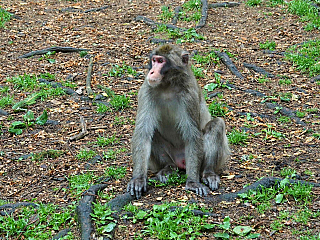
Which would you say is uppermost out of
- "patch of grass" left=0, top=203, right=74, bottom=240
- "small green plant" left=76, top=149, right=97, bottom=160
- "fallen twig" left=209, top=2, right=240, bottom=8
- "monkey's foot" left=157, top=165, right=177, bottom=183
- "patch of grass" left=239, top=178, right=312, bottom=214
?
"fallen twig" left=209, top=2, right=240, bottom=8

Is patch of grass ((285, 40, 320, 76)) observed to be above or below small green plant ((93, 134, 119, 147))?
above

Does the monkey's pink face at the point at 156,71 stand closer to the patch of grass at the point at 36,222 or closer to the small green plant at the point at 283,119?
the patch of grass at the point at 36,222

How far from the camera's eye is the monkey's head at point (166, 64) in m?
6.26

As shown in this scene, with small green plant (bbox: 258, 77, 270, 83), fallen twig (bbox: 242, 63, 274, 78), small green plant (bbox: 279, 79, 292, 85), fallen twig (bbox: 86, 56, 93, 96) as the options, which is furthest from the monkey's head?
fallen twig (bbox: 242, 63, 274, 78)

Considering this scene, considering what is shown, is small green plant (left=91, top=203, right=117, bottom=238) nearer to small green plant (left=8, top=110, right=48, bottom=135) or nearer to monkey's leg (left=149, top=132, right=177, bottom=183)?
monkey's leg (left=149, top=132, right=177, bottom=183)

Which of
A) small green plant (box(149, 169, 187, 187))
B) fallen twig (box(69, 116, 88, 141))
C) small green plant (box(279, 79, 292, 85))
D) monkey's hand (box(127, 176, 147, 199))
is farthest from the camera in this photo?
small green plant (box(279, 79, 292, 85))

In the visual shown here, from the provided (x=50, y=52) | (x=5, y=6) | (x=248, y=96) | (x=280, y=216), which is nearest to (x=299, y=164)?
(x=280, y=216)

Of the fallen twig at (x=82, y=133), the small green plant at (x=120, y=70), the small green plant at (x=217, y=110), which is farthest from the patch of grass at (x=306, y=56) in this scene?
the fallen twig at (x=82, y=133)

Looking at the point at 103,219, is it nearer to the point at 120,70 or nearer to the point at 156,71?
the point at 156,71

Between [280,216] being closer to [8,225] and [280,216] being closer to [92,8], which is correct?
[8,225]

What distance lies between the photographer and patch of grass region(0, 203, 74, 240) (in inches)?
218

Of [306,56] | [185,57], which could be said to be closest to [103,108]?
[185,57]

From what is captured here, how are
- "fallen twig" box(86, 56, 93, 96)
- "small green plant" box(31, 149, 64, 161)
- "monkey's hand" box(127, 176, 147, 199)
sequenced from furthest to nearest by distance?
"fallen twig" box(86, 56, 93, 96), "small green plant" box(31, 149, 64, 161), "monkey's hand" box(127, 176, 147, 199)

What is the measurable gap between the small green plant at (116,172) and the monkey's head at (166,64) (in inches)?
56.7
